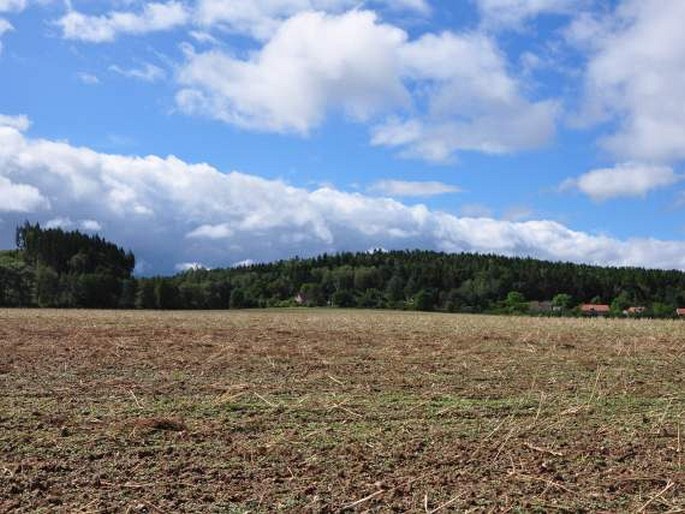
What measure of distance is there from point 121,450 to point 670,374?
412 inches

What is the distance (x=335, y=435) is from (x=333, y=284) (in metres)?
137

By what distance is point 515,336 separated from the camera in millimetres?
21906

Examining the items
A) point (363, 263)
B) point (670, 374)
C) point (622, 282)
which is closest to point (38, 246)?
point (363, 263)

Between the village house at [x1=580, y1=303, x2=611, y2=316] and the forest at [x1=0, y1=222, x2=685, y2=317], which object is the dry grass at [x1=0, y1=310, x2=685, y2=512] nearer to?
the village house at [x1=580, y1=303, x2=611, y2=316]

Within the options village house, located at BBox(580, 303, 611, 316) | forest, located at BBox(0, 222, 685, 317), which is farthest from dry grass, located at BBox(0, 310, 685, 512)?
forest, located at BBox(0, 222, 685, 317)

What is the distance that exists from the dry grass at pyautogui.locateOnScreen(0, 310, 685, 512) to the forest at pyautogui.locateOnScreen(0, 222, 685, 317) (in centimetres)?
7623

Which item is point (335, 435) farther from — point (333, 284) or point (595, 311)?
point (333, 284)

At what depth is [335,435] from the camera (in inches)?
277

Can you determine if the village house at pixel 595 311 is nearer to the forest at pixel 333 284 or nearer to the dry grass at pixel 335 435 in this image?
the forest at pixel 333 284

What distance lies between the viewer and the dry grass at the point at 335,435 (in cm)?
520

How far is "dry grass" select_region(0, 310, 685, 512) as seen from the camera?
5199 millimetres

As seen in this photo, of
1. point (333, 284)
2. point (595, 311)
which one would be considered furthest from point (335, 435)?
point (333, 284)

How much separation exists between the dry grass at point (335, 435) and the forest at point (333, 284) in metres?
76.2

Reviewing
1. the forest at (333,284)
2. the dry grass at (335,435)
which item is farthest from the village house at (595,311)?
the dry grass at (335,435)
